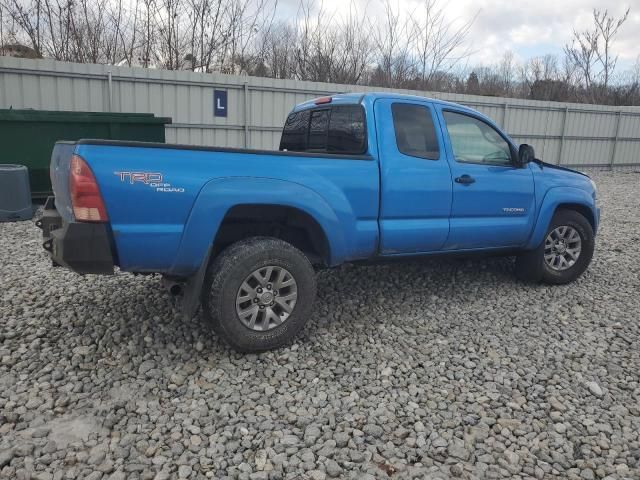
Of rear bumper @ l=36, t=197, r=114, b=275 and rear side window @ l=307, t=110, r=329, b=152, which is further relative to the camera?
rear side window @ l=307, t=110, r=329, b=152

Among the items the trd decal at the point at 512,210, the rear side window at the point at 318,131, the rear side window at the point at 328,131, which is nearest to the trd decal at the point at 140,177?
the rear side window at the point at 328,131

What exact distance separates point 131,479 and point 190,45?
14378mm

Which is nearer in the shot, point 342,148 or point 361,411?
point 361,411

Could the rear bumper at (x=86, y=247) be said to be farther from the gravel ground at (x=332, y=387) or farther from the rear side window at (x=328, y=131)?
the rear side window at (x=328, y=131)

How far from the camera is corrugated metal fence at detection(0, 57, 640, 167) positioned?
32.4 feet

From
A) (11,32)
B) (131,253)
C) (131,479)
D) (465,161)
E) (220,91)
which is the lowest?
(131,479)

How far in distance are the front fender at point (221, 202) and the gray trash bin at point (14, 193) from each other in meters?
5.12

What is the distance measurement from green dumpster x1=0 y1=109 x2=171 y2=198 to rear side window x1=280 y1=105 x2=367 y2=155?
4.09m

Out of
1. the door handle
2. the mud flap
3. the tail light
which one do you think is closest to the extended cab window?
the door handle

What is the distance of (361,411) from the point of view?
9.84 ft

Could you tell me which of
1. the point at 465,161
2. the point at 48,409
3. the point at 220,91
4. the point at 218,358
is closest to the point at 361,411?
the point at 218,358

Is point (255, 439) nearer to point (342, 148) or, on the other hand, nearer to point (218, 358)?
point (218, 358)

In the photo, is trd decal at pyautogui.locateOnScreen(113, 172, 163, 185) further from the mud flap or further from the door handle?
the door handle

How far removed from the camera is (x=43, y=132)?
25.2 feet
